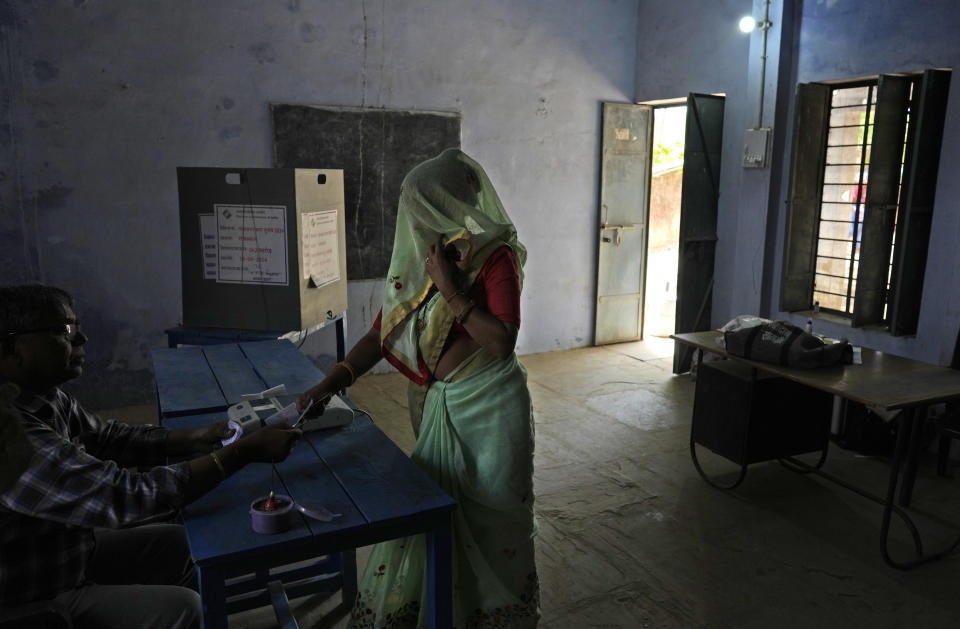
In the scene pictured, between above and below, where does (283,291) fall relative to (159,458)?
above

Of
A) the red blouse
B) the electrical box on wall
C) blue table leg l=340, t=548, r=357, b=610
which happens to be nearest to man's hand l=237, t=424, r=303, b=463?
the red blouse

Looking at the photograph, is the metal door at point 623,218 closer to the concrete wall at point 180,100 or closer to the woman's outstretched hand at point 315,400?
the concrete wall at point 180,100

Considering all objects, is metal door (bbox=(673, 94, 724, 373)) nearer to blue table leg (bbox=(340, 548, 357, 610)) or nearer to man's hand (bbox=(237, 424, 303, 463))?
blue table leg (bbox=(340, 548, 357, 610))

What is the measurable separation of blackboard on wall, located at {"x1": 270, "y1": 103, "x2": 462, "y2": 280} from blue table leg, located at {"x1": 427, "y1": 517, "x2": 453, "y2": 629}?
12.3ft

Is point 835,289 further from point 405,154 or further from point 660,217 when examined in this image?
point 660,217

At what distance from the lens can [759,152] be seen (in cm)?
475

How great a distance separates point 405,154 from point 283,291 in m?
2.43

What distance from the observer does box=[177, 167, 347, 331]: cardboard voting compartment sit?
119 inches

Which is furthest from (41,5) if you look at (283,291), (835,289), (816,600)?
(835,289)

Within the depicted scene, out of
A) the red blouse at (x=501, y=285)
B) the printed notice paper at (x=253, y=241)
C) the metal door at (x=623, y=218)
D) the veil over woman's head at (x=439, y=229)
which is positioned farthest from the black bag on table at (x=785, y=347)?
the metal door at (x=623, y=218)

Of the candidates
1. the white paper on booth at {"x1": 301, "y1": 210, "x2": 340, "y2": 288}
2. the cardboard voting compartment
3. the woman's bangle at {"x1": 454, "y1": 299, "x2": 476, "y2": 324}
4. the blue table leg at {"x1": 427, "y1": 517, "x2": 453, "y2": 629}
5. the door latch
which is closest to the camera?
the blue table leg at {"x1": 427, "y1": 517, "x2": 453, "y2": 629}

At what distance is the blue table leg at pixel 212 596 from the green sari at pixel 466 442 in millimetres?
660

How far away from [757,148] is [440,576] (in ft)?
13.5

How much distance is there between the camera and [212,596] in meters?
1.35
